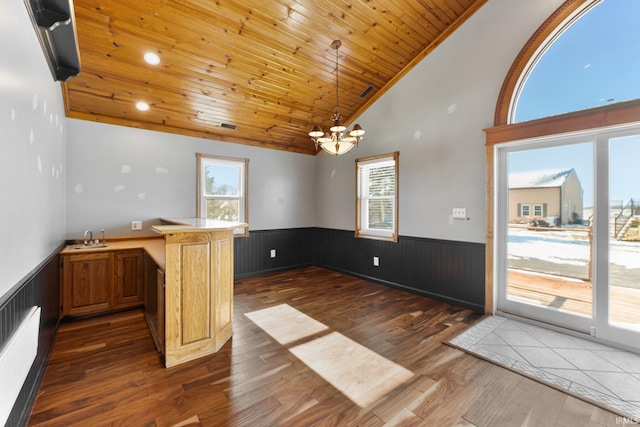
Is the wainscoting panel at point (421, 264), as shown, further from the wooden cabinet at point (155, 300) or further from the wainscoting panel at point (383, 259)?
the wooden cabinet at point (155, 300)

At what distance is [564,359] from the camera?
2.42 m

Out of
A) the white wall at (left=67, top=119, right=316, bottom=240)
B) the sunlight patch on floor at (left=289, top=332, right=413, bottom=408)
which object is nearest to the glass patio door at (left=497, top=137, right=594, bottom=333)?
the sunlight patch on floor at (left=289, top=332, right=413, bottom=408)

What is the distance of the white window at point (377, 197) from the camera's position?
4594mm

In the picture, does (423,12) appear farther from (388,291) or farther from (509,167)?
(388,291)

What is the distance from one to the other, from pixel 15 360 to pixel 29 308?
1.96 ft

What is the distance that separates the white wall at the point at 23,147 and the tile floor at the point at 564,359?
3.37 m

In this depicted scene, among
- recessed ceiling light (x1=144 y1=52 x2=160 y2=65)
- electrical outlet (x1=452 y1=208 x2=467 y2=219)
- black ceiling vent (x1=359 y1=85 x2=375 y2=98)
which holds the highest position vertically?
black ceiling vent (x1=359 y1=85 x2=375 y2=98)

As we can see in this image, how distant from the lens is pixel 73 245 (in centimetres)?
352

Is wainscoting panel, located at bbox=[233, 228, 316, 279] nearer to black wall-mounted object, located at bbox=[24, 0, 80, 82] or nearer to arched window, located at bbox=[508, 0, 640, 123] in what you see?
black wall-mounted object, located at bbox=[24, 0, 80, 82]

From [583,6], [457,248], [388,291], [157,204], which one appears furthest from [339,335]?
[583,6]

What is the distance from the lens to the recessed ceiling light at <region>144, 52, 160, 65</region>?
306cm

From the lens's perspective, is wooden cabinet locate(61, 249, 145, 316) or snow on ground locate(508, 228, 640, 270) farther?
wooden cabinet locate(61, 249, 145, 316)

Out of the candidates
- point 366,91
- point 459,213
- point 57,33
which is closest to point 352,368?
point 459,213

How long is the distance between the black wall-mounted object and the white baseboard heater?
182cm
